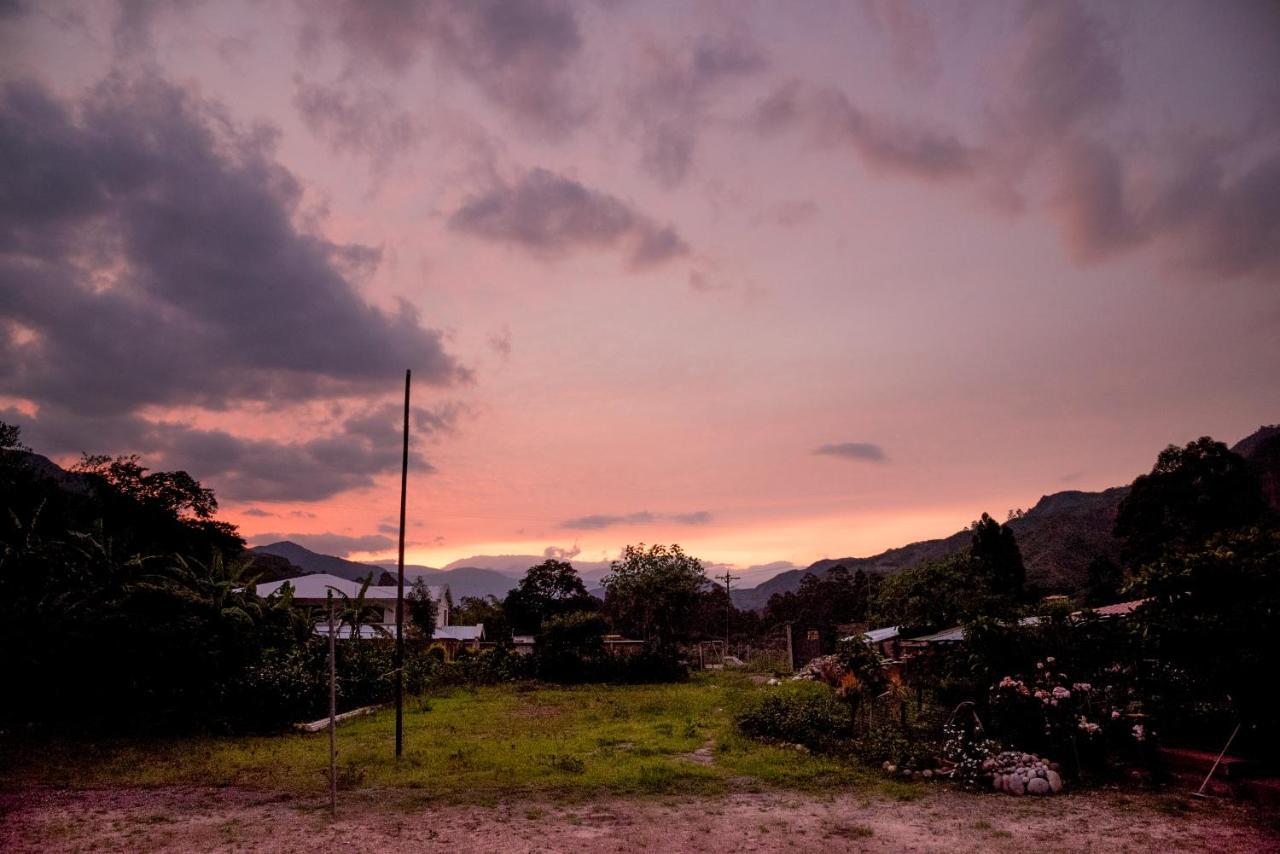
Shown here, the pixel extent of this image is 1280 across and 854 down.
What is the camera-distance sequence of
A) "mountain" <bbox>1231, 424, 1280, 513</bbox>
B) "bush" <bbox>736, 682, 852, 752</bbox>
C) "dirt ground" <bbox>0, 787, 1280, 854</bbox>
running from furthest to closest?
1. "mountain" <bbox>1231, 424, 1280, 513</bbox>
2. "bush" <bbox>736, 682, 852, 752</bbox>
3. "dirt ground" <bbox>0, 787, 1280, 854</bbox>

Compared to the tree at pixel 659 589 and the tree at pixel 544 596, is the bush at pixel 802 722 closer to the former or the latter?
the tree at pixel 659 589

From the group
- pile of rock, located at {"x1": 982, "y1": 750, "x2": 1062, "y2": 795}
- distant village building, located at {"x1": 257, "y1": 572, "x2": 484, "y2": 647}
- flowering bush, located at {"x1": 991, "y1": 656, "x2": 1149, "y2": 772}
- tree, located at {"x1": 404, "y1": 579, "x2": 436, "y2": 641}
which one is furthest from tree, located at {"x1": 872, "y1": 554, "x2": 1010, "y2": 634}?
tree, located at {"x1": 404, "y1": 579, "x2": 436, "y2": 641}

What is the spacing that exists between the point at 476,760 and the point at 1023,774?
28.8 ft

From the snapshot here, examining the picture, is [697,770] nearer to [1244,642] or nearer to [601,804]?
[601,804]

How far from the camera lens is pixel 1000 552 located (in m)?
52.0

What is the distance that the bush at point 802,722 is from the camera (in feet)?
44.4

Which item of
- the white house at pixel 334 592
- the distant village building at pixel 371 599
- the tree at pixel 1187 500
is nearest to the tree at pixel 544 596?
the distant village building at pixel 371 599

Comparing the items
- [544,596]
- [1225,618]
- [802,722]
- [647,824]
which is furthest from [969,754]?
[544,596]

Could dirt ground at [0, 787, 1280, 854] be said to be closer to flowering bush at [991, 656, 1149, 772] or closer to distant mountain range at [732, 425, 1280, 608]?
flowering bush at [991, 656, 1149, 772]

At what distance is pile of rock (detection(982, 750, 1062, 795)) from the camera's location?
993 cm

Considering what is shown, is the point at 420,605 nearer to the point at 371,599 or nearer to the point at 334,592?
the point at 371,599

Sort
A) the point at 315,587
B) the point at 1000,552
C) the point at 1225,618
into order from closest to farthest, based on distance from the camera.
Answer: the point at 1225,618, the point at 315,587, the point at 1000,552

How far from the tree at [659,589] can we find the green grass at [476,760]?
57.6ft

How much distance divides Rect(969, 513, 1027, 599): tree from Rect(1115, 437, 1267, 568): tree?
678cm
